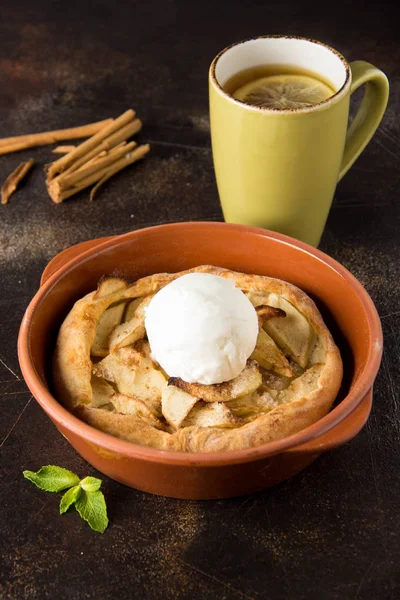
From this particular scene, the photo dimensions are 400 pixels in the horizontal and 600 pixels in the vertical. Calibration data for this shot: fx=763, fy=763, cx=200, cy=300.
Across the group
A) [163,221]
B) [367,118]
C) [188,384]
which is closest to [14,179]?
[163,221]

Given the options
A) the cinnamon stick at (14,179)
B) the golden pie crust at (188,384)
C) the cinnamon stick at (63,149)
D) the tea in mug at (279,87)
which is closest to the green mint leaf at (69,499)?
the golden pie crust at (188,384)

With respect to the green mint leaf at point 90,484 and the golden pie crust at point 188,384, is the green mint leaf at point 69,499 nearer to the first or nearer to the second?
the green mint leaf at point 90,484

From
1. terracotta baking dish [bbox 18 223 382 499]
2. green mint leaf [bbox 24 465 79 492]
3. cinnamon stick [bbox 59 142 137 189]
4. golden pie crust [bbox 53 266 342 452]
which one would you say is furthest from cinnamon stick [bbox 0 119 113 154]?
green mint leaf [bbox 24 465 79 492]

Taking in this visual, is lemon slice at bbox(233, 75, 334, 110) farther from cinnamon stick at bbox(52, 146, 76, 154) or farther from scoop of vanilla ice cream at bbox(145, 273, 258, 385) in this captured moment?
cinnamon stick at bbox(52, 146, 76, 154)

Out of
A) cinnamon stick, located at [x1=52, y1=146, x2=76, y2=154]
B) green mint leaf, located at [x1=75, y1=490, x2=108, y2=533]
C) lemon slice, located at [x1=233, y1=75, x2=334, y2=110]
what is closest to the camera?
green mint leaf, located at [x1=75, y1=490, x2=108, y2=533]

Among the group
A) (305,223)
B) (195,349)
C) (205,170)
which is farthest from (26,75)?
(195,349)

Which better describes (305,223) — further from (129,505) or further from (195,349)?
(129,505)
